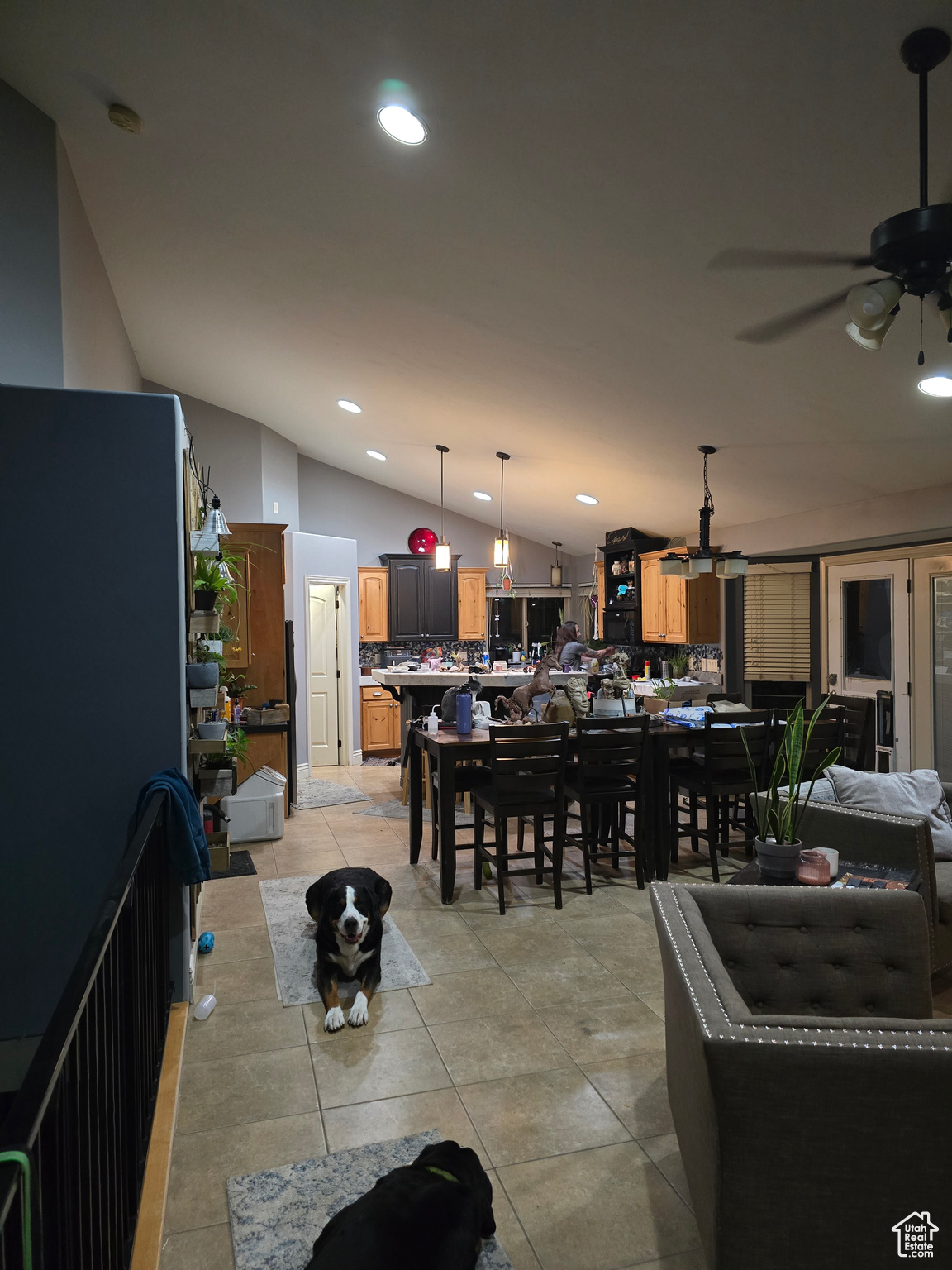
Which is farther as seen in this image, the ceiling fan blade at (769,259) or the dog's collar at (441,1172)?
the ceiling fan blade at (769,259)

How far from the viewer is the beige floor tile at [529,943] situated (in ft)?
12.4

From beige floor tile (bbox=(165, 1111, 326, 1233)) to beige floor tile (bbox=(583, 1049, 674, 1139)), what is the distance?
0.96 m

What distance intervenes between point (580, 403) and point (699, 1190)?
450cm

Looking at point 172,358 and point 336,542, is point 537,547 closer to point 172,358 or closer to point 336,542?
point 336,542

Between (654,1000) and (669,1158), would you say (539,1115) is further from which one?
(654,1000)

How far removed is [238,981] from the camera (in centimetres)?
359

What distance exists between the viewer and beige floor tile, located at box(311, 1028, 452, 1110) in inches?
107

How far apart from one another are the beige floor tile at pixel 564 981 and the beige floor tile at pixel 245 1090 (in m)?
1.00

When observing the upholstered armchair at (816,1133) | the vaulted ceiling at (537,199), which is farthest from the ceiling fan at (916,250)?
the upholstered armchair at (816,1133)

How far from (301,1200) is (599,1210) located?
82cm

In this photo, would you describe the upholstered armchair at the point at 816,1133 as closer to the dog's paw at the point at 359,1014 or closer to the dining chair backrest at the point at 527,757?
the dog's paw at the point at 359,1014

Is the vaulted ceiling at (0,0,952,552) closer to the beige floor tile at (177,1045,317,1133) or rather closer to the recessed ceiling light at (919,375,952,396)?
the recessed ceiling light at (919,375,952,396)

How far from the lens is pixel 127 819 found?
3043mm

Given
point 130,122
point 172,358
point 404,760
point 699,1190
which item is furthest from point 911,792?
point 172,358
